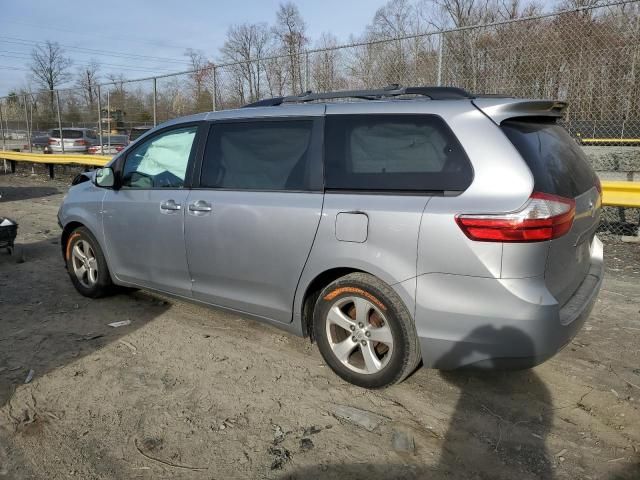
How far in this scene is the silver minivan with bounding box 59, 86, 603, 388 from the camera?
2574 millimetres

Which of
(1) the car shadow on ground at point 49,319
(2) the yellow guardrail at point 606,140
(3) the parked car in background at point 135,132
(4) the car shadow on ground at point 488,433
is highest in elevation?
(3) the parked car in background at point 135,132

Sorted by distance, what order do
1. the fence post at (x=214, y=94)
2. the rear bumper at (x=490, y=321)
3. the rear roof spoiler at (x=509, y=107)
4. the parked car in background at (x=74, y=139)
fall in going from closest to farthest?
1. the rear bumper at (x=490, y=321)
2. the rear roof spoiler at (x=509, y=107)
3. the fence post at (x=214, y=94)
4. the parked car in background at (x=74, y=139)

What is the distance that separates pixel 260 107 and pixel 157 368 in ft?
6.72

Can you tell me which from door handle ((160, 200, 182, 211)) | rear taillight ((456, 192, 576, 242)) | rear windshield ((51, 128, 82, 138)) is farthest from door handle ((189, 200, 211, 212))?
rear windshield ((51, 128, 82, 138))

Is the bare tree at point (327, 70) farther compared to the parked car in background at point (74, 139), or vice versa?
the parked car in background at point (74, 139)

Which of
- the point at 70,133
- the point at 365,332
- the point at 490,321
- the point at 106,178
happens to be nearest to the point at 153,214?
the point at 106,178

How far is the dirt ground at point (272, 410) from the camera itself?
8.16 feet

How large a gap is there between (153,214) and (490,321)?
277 cm

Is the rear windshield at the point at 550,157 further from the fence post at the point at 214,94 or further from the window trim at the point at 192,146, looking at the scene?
the fence post at the point at 214,94

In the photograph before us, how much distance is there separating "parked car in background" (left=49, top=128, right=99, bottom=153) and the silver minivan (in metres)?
12.3

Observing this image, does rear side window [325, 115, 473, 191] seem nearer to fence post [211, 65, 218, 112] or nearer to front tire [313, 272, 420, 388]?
front tire [313, 272, 420, 388]

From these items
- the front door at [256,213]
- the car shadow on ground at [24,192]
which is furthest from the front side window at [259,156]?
the car shadow on ground at [24,192]

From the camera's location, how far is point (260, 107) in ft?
12.2

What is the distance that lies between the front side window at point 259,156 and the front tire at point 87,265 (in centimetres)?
162
